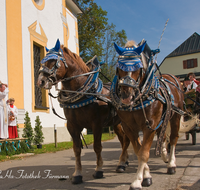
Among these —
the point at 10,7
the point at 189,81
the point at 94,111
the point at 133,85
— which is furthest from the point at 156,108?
the point at 10,7

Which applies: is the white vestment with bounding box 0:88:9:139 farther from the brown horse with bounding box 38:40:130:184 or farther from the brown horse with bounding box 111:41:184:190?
the brown horse with bounding box 111:41:184:190

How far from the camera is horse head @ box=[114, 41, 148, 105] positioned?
2.81m

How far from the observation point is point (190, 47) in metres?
33.8

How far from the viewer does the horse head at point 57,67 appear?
11.4ft

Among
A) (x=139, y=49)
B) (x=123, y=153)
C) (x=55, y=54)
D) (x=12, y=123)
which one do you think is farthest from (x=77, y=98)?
(x=12, y=123)

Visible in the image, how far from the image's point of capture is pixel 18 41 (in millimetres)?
8891

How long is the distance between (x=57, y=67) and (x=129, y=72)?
128 cm

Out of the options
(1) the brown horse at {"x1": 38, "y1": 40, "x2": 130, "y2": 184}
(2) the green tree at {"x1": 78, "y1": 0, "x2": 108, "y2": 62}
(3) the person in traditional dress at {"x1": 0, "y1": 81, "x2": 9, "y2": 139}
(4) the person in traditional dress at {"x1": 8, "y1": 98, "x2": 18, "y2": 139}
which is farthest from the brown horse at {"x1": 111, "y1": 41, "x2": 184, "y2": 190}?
(2) the green tree at {"x1": 78, "y1": 0, "x2": 108, "y2": 62}

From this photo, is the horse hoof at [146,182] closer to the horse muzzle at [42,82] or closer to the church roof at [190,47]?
the horse muzzle at [42,82]

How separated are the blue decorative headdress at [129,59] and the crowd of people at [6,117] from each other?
5265 mm

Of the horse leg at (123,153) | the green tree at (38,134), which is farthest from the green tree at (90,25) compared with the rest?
the horse leg at (123,153)

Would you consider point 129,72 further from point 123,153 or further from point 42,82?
point 123,153

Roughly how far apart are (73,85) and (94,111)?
0.58 m

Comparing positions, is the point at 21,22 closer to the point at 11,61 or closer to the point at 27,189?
the point at 11,61
